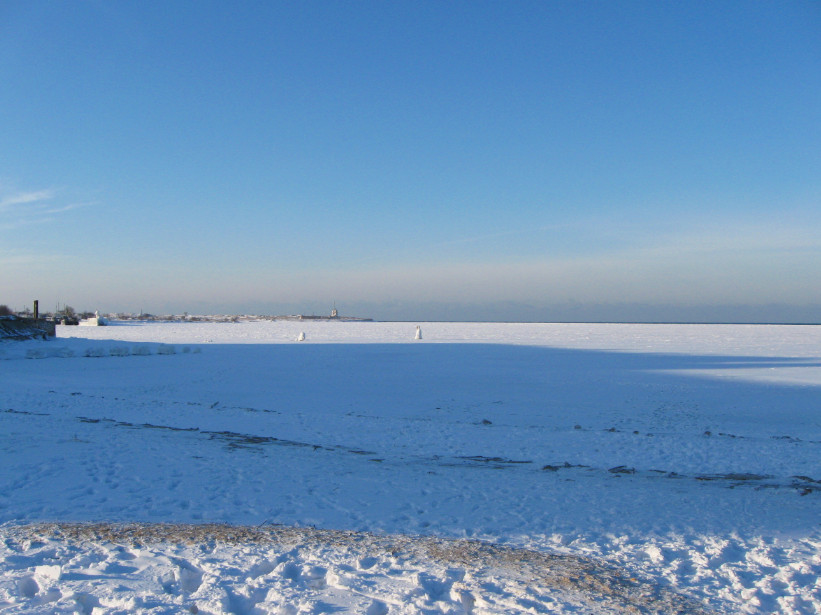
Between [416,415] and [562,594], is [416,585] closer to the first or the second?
[562,594]

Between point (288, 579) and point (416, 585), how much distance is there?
2.50 feet

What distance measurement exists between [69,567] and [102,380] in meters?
12.1

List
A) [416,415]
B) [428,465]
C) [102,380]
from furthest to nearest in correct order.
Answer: [102,380] → [416,415] → [428,465]

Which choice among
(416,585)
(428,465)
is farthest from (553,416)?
(416,585)

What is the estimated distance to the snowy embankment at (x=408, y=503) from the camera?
357cm

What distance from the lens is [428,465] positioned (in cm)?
666

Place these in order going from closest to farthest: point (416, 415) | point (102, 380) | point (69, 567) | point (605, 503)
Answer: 1. point (69, 567)
2. point (605, 503)
3. point (416, 415)
4. point (102, 380)

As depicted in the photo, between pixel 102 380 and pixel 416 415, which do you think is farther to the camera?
pixel 102 380

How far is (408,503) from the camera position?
5258 millimetres

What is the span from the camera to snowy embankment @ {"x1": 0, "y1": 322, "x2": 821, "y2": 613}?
3.57 m

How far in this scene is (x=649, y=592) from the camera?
3.59m

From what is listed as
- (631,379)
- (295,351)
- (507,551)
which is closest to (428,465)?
(507,551)

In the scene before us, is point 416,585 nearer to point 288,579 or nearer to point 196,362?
point 288,579

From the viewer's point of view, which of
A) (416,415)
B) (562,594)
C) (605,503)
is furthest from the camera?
(416,415)
